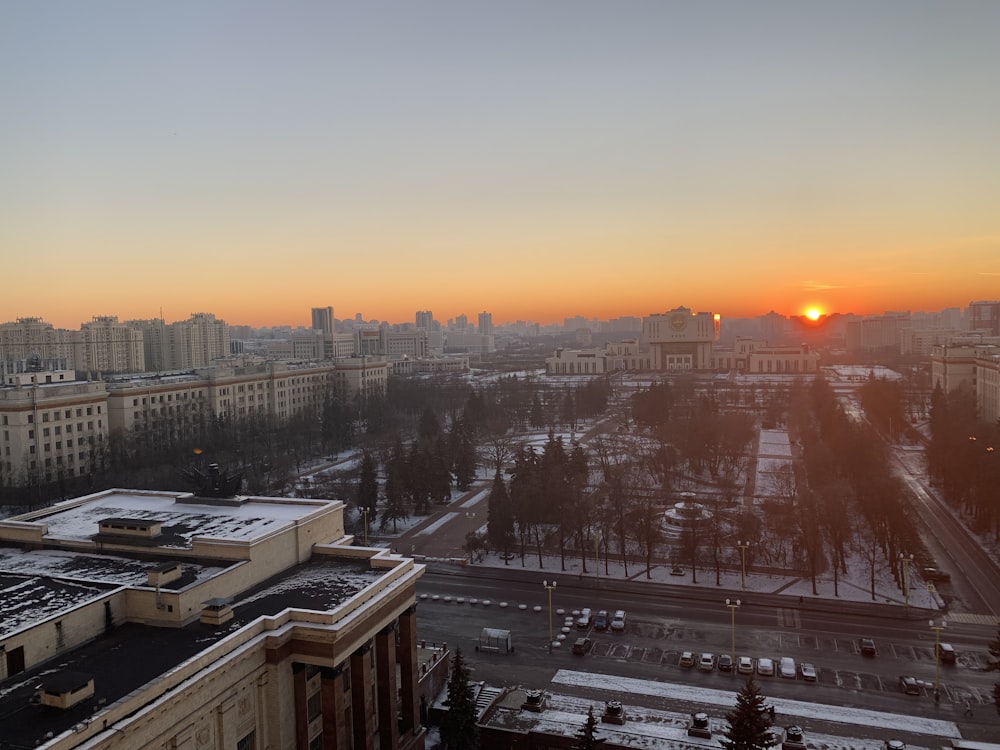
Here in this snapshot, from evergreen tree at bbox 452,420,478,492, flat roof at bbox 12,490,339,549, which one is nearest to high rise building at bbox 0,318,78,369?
evergreen tree at bbox 452,420,478,492

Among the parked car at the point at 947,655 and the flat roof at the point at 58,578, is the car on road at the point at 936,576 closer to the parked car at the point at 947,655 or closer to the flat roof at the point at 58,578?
the parked car at the point at 947,655

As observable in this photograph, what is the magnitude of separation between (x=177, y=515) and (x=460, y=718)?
8.51 metres

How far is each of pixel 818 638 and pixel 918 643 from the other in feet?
8.73

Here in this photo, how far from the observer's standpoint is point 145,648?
12.5m

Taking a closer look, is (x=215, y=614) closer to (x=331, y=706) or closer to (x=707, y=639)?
(x=331, y=706)

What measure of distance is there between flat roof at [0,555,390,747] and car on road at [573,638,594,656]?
24.2 feet

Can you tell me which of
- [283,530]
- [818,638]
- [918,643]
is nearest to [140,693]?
[283,530]

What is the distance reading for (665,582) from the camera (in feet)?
87.5

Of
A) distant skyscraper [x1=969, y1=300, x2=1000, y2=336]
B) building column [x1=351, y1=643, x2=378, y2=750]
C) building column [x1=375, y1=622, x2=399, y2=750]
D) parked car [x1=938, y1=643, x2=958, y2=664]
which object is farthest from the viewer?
distant skyscraper [x1=969, y1=300, x2=1000, y2=336]

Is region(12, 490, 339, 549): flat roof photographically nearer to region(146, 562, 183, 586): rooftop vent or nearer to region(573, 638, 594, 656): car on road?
region(146, 562, 183, 586): rooftop vent

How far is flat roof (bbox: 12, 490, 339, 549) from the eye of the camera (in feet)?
55.2

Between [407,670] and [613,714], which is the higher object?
[407,670]

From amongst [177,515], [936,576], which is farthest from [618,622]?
[177,515]

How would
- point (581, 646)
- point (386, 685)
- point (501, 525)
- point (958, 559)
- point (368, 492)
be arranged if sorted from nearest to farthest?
point (386, 685) < point (581, 646) < point (958, 559) < point (501, 525) < point (368, 492)
